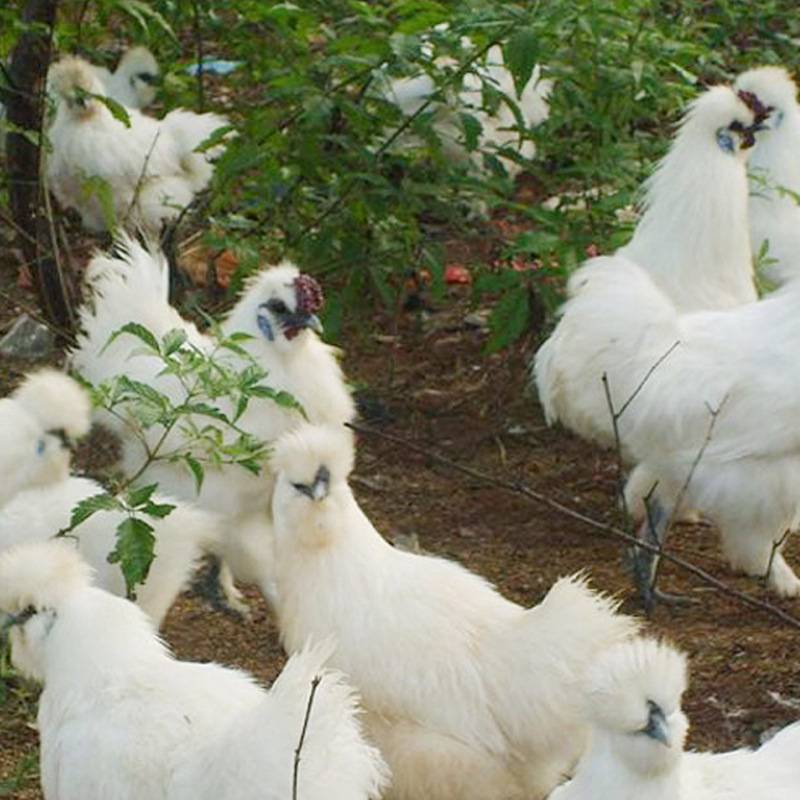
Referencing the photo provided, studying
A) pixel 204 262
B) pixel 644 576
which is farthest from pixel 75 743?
pixel 204 262

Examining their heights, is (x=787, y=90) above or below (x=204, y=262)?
above

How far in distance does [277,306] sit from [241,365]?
0.75 ft

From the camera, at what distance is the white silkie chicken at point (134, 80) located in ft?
35.2

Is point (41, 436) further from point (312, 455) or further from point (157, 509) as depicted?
point (312, 455)

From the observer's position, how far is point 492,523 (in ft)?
24.3

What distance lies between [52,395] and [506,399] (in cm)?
256

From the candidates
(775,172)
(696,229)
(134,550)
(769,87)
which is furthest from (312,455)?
(769,87)

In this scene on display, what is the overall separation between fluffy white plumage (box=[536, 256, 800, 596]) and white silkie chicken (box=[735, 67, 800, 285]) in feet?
3.16

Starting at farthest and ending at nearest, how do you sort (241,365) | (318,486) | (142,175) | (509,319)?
(142,175) → (509,319) → (241,365) → (318,486)

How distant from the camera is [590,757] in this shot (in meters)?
4.61

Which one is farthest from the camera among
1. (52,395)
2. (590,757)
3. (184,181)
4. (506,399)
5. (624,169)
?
(184,181)

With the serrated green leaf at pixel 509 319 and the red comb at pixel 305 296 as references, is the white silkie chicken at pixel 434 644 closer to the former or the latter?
the red comb at pixel 305 296

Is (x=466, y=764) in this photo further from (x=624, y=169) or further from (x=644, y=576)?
(x=624, y=169)

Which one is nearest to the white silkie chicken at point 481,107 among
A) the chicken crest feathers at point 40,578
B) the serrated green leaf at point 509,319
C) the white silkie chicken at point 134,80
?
the serrated green leaf at point 509,319
